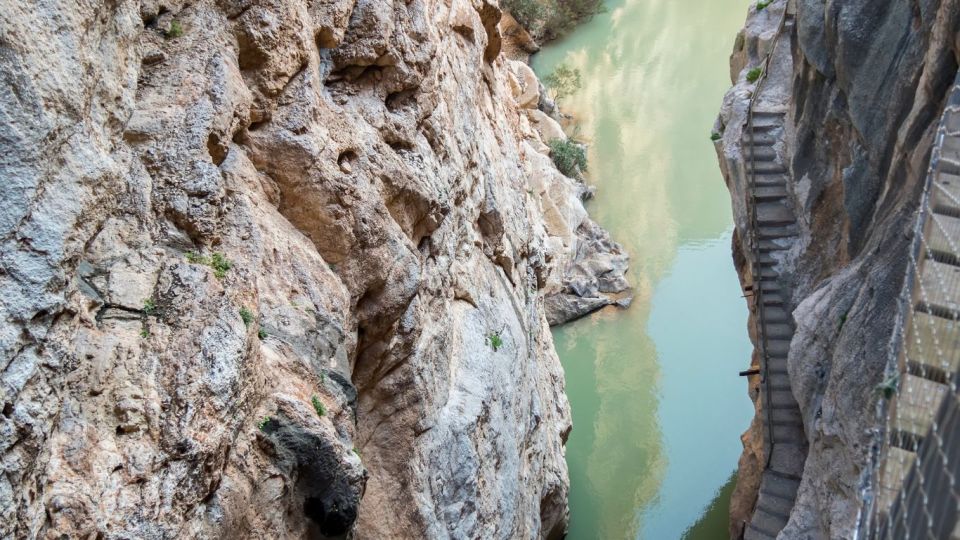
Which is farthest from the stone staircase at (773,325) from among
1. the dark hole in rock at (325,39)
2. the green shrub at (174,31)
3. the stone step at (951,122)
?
the green shrub at (174,31)

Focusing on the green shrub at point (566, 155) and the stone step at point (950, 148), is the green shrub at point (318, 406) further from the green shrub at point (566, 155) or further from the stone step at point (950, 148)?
the green shrub at point (566, 155)

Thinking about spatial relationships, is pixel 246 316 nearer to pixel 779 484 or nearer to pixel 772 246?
pixel 779 484

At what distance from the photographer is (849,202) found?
8555 millimetres

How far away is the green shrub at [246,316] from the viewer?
4691mm

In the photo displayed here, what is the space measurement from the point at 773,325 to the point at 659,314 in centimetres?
824

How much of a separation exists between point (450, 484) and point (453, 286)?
7.52 feet

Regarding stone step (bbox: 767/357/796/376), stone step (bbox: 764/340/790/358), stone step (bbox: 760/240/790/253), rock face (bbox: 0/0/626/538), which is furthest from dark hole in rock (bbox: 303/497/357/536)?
stone step (bbox: 760/240/790/253)

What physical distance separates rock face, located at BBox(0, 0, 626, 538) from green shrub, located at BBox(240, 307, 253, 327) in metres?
0.01

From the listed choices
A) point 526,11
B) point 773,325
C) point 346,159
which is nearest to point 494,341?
point 346,159

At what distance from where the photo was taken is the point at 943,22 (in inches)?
253

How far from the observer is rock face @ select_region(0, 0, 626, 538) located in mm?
3365

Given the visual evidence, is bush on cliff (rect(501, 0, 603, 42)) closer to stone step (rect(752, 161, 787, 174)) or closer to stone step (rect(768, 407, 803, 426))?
stone step (rect(752, 161, 787, 174))

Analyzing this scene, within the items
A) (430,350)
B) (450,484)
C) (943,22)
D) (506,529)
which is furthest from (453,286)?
(943,22)

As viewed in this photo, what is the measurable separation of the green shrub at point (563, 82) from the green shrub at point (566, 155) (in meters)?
5.40
